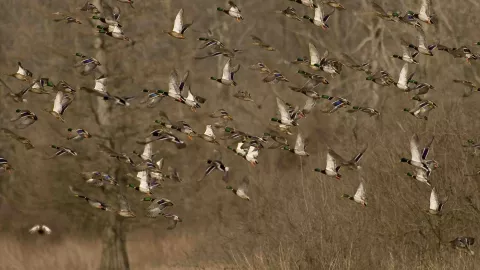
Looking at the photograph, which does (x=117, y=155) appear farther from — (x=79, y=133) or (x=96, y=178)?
(x=96, y=178)

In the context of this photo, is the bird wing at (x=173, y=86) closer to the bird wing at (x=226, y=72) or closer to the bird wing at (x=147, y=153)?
the bird wing at (x=226, y=72)

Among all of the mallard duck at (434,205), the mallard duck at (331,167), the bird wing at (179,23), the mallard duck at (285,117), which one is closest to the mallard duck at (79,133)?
the bird wing at (179,23)

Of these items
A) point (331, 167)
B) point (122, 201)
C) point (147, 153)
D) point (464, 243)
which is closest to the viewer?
point (464, 243)

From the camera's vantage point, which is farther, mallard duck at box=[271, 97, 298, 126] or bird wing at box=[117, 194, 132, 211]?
bird wing at box=[117, 194, 132, 211]

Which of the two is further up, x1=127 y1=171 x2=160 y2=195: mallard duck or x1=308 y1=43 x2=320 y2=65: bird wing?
x1=308 y1=43 x2=320 y2=65: bird wing

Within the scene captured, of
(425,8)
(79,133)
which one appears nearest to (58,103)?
(79,133)

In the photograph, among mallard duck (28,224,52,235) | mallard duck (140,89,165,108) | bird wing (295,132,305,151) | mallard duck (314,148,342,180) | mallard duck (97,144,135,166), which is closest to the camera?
mallard duck (314,148,342,180)

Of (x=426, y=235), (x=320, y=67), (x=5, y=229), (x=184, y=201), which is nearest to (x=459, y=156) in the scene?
(x=426, y=235)

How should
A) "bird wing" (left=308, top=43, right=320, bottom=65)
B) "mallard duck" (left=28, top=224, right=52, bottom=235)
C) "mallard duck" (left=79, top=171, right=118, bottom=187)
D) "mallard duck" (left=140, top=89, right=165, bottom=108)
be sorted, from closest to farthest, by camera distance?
"mallard duck" (left=140, top=89, right=165, bottom=108) < "bird wing" (left=308, top=43, right=320, bottom=65) < "mallard duck" (left=79, top=171, right=118, bottom=187) < "mallard duck" (left=28, top=224, right=52, bottom=235)

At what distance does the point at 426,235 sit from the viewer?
86.0ft

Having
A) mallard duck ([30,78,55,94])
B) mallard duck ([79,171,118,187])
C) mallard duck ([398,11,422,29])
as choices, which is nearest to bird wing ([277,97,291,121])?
mallard duck ([398,11,422,29])

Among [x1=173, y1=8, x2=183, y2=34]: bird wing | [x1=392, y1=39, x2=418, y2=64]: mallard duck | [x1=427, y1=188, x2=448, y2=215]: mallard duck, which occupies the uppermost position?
[x1=173, y1=8, x2=183, y2=34]: bird wing

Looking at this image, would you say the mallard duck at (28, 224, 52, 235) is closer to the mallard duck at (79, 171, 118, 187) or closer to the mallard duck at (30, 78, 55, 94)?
the mallard duck at (79, 171, 118, 187)

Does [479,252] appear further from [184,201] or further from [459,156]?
[184,201]
